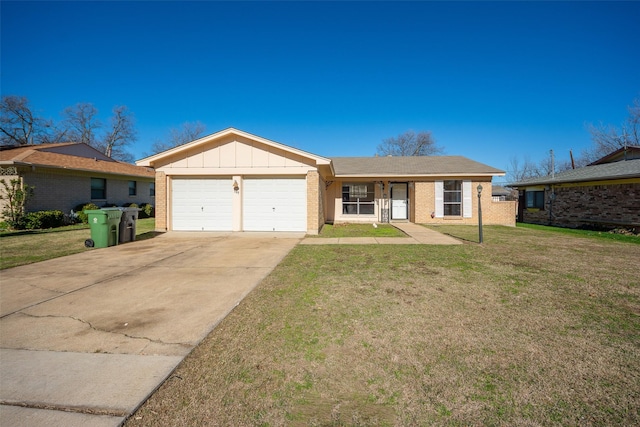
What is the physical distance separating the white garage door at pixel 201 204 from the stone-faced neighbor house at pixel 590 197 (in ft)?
56.7

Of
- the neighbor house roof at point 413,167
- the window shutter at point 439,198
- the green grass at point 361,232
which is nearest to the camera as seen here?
the green grass at point 361,232

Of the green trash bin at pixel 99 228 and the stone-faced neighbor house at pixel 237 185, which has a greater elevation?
the stone-faced neighbor house at pixel 237 185

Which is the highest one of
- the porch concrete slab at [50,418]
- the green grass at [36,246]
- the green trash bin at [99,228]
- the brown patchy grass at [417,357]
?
the green trash bin at [99,228]

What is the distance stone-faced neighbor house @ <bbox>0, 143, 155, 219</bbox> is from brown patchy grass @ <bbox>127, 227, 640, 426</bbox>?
1637 cm

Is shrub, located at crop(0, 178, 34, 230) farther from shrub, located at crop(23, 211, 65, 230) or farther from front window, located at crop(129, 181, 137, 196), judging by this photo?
front window, located at crop(129, 181, 137, 196)

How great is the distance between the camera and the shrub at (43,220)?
13367mm

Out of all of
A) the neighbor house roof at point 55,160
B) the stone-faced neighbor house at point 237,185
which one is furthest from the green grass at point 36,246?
the neighbor house roof at point 55,160

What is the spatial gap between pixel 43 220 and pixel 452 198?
2113 centimetres

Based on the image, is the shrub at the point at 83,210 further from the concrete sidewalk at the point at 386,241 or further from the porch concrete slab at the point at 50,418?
the porch concrete slab at the point at 50,418

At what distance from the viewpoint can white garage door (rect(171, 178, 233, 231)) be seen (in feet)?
40.6

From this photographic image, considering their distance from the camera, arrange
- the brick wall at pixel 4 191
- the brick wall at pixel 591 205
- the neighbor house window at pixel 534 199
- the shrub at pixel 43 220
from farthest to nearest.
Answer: the neighbor house window at pixel 534 199
the brick wall at pixel 4 191
the shrub at pixel 43 220
the brick wall at pixel 591 205

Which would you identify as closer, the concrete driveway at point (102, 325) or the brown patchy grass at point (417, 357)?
the brown patchy grass at point (417, 357)

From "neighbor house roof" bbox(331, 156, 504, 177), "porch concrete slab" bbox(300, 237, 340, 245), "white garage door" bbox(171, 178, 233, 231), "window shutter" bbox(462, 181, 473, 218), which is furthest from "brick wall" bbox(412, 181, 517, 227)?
"white garage door" bbox(171, 178, 233, 231)

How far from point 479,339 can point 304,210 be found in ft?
31.1
